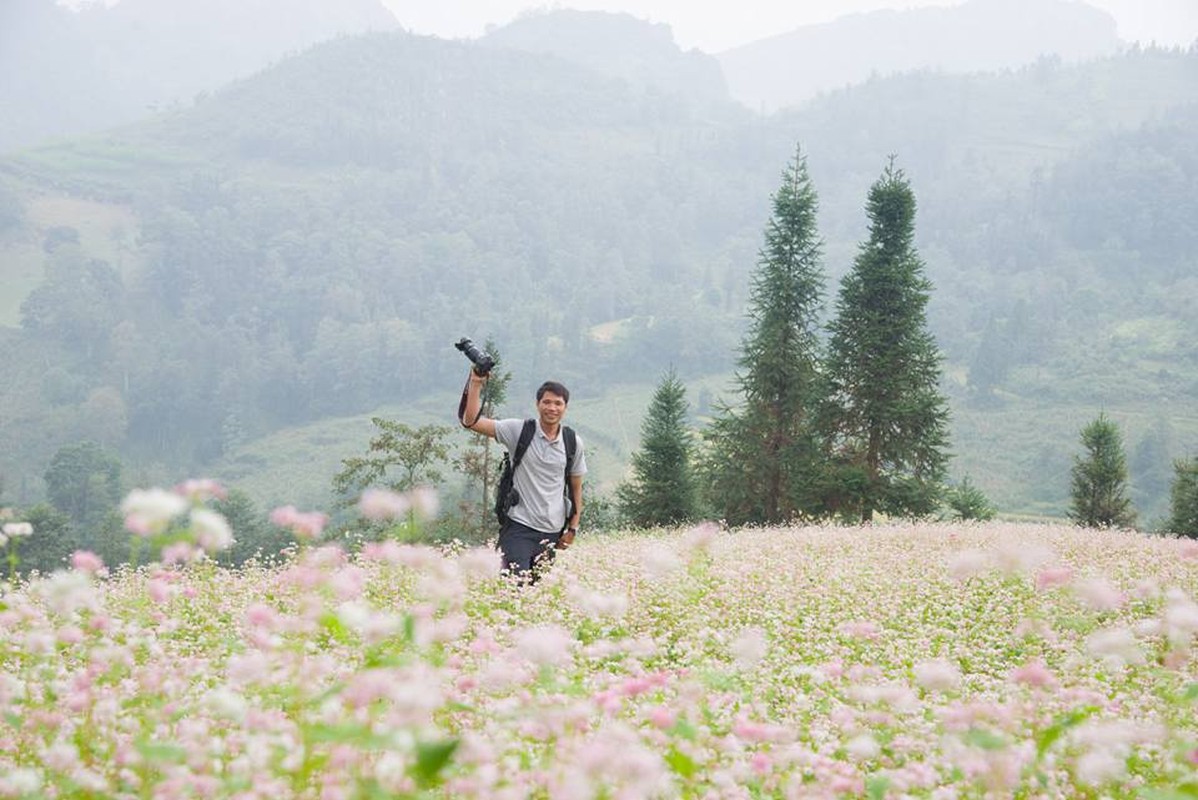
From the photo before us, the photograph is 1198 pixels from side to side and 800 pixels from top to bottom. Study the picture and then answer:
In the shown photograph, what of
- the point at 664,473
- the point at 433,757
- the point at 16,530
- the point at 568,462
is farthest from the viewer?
the point at 664,473

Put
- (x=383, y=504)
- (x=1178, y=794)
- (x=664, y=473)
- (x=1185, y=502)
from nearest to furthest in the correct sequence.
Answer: (x=1178, y=794), (x=383, y=504), (x=1185, y=502), (x=664, y=473)

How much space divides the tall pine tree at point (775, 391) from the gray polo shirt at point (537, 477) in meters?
23.9

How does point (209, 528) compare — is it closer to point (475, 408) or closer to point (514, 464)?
point (475, 408)

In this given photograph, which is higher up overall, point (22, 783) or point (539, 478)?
point (539, 478)

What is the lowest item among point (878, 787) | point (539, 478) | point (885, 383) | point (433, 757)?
point (878, 787)

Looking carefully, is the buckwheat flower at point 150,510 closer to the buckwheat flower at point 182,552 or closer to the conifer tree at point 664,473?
the buckwheat flower at point 182,552

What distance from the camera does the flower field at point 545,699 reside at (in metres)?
3.18

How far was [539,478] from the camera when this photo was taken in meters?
8.87

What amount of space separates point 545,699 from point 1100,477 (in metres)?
40.3

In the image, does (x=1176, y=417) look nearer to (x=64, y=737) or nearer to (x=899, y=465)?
(x=899, y=465)

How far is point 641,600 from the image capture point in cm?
843

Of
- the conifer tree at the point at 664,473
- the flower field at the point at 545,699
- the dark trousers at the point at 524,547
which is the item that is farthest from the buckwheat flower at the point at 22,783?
the conifer tree at the point at 664,473

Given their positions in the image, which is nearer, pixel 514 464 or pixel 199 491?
pixel 199 491

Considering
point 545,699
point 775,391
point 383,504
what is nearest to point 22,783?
point 383,504
